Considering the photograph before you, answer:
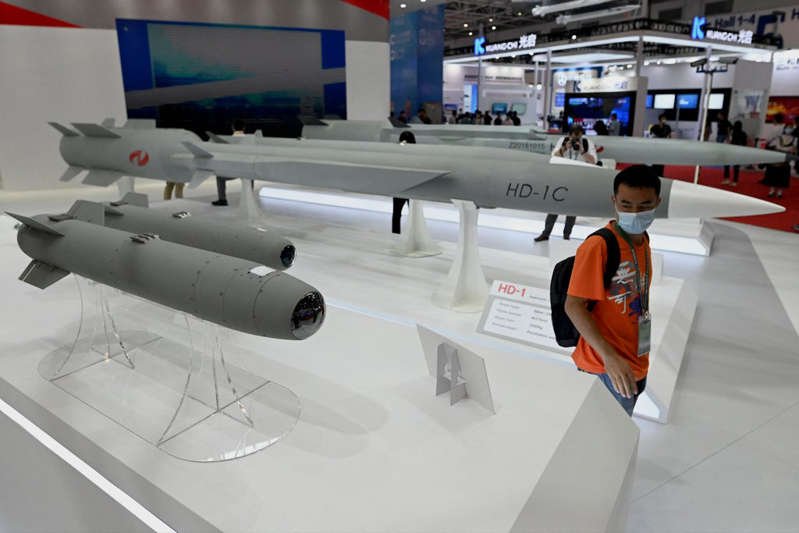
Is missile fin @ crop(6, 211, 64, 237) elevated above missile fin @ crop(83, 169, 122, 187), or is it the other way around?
missile fin @ crop(6, 211, 64, 237)

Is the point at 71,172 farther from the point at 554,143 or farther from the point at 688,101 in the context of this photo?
the point at 688,101

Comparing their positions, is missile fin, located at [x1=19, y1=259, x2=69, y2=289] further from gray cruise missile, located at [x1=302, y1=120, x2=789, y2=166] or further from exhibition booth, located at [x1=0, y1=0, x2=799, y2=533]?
gray cruise missile, located at [x1=302, y1=120, x2=789, y2=166]

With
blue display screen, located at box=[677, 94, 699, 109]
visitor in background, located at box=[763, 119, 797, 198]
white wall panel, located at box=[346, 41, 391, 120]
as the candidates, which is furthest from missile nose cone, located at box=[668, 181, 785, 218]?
blue display screen, located at box=[677, 94, 699, 109]

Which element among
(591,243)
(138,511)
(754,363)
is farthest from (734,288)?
(138,511)

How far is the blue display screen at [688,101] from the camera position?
61.9 ft

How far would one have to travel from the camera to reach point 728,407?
369 cm

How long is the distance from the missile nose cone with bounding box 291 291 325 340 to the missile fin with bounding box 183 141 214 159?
5124 mm

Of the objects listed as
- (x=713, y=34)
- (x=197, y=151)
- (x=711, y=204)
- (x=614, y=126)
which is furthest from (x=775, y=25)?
(x=197, y=151)

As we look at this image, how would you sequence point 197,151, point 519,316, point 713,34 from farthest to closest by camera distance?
point 713,34 < point 197,151 < point 519,316

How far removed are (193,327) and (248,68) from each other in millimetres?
11178

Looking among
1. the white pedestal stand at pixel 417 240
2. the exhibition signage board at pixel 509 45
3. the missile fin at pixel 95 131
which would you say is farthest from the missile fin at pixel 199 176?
the exhibition signage board at pixel 509 45

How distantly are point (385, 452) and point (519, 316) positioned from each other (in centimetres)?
210

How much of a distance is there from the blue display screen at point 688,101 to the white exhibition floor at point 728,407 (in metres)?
13.6

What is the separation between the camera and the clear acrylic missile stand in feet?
7.86
